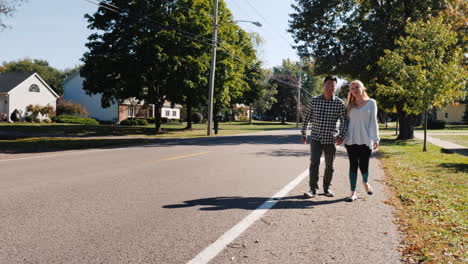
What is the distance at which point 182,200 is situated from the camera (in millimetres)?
5875

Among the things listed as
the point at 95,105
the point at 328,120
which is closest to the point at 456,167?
the point at 328,120

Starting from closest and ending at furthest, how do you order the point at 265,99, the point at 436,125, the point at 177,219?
the point at 177,219
the point at 436,125
the point at 265,99

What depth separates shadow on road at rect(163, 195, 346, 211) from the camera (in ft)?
18.1

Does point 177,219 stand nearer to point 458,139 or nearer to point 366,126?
point 366,126

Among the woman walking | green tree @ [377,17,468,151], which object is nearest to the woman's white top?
the woman walking

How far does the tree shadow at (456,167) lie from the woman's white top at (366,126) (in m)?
5.71

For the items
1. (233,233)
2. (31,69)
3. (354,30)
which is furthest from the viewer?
(31,69)

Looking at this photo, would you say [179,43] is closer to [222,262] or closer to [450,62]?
[450,62]

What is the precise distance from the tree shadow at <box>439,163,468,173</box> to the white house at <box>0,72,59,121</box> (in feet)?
142

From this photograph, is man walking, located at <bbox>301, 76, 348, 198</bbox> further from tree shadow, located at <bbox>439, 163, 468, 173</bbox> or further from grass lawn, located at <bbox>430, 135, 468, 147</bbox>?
grass lawn, located at <bbox>430, 135, 468, 147</bbox>

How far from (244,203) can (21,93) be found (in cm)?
4525

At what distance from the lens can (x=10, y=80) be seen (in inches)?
1719

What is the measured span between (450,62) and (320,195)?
12301 millimetres

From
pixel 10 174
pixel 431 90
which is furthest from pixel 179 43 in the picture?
pixel 10 174
